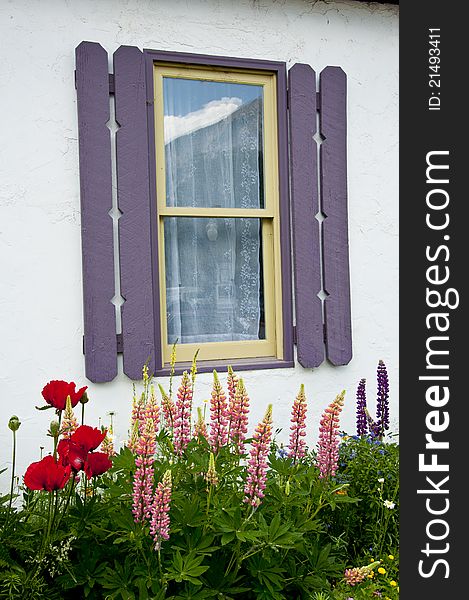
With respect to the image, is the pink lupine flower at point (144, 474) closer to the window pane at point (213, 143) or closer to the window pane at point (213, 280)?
the window pane at point (213, 280)

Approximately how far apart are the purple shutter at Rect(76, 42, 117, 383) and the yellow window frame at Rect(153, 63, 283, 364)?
33 centimetres

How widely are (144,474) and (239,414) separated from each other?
397 millimetres

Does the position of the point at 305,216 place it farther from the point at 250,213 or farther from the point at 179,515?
the point at 179,515

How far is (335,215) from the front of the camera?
169 inches

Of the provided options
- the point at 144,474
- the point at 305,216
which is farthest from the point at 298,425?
the point at 305,216

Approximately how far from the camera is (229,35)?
4.14 m

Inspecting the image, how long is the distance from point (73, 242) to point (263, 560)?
2048 millimetres

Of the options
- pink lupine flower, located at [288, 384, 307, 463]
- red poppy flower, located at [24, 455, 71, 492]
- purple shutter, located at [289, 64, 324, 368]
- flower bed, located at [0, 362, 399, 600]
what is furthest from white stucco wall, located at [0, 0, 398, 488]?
red poppy flower, located at [24, 455, 71, 492]

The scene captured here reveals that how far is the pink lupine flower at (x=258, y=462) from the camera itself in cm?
235

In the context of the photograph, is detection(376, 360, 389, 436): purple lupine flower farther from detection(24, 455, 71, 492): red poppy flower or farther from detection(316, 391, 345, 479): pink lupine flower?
detection(24, 455, 71, 492): red poppy flower

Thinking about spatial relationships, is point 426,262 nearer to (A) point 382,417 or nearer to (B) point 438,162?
(B) point 438,162

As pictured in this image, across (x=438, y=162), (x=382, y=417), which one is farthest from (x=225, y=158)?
(x=382, y=417)

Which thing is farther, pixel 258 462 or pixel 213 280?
pixel 213 280

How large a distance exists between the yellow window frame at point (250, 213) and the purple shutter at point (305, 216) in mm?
112
